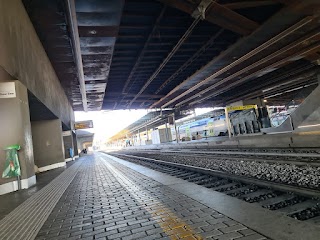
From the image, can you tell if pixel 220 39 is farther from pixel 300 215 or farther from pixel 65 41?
pixel 300 215

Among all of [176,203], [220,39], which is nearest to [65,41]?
[220,39]

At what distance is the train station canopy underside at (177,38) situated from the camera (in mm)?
10031

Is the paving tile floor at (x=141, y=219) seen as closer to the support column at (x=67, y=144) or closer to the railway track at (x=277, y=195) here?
the railway track at (x=277, y=195)

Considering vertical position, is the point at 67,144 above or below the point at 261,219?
above

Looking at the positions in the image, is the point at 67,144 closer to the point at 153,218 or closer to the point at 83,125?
the point at 83,125

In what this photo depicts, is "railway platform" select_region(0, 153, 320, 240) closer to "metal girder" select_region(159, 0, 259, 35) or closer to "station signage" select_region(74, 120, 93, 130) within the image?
"metal girder" select_region(159, 0, 259, 35)

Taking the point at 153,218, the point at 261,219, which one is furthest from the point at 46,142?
the point at 261,219

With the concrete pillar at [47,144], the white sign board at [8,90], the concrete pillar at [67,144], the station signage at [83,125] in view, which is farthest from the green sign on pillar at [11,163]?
the station signage at [83,125]

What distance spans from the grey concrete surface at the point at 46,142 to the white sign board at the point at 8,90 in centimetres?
968

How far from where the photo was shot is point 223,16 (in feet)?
33.7

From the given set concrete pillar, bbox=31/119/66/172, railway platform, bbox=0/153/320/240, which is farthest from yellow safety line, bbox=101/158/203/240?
concrete pillar, bbox=31/119/66/172

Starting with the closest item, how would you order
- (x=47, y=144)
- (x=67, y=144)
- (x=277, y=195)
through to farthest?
1. (x=277, y=195)
2. (x=47, y=144)
3. (x=67, y=144)

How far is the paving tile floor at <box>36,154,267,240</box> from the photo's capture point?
3177 millimetres

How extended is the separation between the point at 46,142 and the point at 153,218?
1555cm
